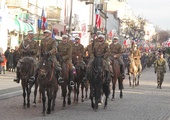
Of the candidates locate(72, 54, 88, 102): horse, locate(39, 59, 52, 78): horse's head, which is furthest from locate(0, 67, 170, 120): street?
locate(39, 59, 52, 78): horse's head

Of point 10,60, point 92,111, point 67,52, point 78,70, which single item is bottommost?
→ point 92,111

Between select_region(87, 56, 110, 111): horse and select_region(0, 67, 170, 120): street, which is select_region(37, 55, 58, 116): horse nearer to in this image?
select_region(0, 67, 170, 120): street

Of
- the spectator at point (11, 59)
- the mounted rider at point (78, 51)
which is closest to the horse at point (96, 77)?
the mounted rider at point (78, 51)

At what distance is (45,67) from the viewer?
1644 centimetres

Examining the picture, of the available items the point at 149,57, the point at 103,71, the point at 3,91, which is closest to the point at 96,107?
the point at 103,71

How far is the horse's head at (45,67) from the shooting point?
645 inches

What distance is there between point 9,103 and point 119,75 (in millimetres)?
5527

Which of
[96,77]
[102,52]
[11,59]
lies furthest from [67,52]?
[11,59]

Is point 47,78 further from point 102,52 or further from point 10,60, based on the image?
point 10,60

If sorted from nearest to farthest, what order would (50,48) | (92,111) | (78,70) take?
(50,48) < (92,111) < (78,70)

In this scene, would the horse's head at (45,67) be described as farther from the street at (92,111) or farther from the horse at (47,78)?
the street at (92,111)

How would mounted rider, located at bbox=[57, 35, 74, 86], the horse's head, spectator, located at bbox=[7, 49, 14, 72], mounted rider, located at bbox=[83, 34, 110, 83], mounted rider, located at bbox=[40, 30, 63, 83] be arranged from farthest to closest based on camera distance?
spectator, located at bbox=[7, 49, 14, 72] < mounted rider, located at bbox=[57, 35, 74, 86] < mounted rider, located at bbox=[83, 34, 110, 83] < mounted rider, located at bbox=[40, 30, 63, 83] < the horse's head

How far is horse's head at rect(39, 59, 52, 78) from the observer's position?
16.4 metres

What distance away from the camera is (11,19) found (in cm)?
4347
